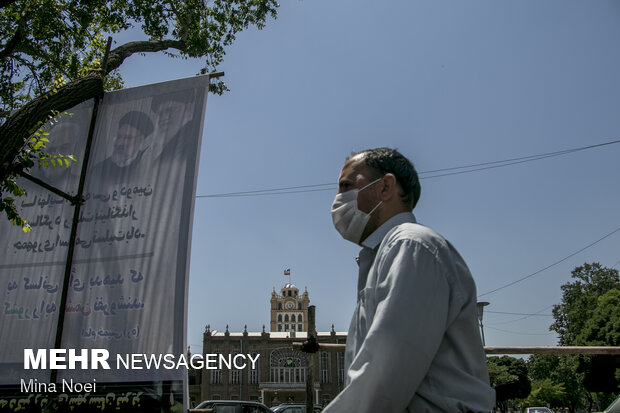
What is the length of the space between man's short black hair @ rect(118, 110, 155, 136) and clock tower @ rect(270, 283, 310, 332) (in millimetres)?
78603

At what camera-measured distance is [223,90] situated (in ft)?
34.1

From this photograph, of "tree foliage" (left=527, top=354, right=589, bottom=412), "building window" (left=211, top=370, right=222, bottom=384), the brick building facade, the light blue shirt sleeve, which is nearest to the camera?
the light blue shirt sleeve

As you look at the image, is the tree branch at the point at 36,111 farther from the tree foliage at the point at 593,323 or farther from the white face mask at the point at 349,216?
the tree foliage at the point at 593,323

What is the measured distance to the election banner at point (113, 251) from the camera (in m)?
3.62

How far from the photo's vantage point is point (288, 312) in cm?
8200

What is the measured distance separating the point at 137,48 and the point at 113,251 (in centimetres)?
524

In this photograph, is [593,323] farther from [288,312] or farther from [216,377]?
[288,312]

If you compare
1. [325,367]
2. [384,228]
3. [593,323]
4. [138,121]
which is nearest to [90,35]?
[138,121]

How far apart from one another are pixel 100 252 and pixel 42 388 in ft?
3.64

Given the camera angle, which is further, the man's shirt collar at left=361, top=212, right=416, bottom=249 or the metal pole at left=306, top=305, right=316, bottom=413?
the metal pole at left=306, top=305, right=316, bottom=413

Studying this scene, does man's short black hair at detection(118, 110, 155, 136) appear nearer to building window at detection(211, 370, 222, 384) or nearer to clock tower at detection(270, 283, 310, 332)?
building window at detection(211, 370, 222, 384)

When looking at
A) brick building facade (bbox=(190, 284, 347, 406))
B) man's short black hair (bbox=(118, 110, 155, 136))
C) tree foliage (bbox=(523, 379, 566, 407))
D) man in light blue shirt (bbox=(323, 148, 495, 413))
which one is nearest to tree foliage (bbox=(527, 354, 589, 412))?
tree foliage (bbox=(523, 379, 566, 407))

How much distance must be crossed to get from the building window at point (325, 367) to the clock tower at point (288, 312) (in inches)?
981

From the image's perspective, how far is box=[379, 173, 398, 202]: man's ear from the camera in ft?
4.91
